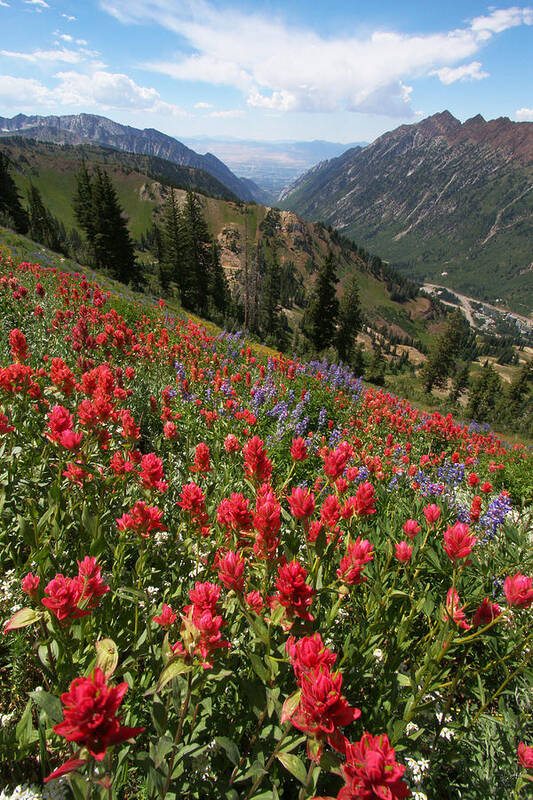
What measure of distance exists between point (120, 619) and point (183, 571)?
0.77 meters

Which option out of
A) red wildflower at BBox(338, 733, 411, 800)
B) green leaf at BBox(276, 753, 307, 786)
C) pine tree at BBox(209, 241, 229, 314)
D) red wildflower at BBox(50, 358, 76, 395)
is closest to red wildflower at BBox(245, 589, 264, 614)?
green leaf at BBox(276, 753, 307, 786)

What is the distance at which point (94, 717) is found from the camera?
1.20 meters

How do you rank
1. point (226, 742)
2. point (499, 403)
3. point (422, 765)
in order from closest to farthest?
point (226, 742) < point (422, 765) < point (499, 403)

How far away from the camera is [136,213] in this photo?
187m

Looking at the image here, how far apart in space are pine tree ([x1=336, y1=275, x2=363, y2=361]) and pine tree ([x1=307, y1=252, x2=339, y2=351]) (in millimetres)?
2486

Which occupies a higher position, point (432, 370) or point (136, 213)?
point (136, 213)

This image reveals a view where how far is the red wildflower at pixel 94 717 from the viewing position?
3.84 ft

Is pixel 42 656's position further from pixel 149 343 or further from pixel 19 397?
pixel 149 343

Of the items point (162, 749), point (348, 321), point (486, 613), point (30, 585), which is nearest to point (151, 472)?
point (30, 585)

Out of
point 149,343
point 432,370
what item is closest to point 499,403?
point 432,370

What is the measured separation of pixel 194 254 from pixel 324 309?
70.5ft

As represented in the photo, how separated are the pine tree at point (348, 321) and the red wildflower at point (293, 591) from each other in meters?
46.3

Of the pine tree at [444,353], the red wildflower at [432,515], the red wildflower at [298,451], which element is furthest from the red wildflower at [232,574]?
the pine tree at [444,353]

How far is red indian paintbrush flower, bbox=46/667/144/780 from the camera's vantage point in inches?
46.0
